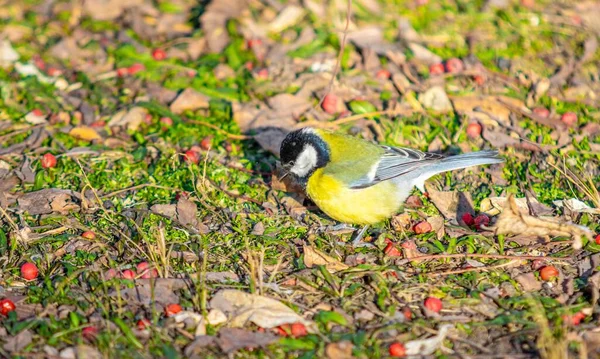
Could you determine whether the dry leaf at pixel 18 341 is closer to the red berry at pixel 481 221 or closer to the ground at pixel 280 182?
the ground at pixel 280 182

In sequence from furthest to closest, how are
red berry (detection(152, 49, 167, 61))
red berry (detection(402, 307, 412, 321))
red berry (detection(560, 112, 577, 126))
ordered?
red berry (detection(152, 49, 167, 61)) < red berry (detection(560, 112, 577, 126)) < red berry (detection(402, 307, 412, 321))

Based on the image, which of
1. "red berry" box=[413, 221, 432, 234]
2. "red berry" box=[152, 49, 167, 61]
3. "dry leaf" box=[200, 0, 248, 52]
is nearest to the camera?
"red berry" box=[413, 221, 432, 234]

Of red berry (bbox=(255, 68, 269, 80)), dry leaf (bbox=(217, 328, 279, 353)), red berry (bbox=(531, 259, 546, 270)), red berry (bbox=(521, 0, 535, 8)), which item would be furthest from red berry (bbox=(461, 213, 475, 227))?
red berry (bbox=(521, 0, 535, 8))

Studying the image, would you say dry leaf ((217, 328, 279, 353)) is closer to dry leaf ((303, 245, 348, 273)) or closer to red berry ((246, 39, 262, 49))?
dry leaf ((303, 245, 348, 273))

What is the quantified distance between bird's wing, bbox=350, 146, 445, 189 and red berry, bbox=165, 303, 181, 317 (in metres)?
1.61

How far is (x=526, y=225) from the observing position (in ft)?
15.6

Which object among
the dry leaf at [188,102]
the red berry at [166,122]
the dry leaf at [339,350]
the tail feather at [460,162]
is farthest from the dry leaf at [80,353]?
the dry leaf at [188,102]

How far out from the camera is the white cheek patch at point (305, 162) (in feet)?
17.3

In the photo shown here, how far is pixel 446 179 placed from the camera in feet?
19.4

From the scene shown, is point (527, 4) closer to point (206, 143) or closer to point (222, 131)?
point (222, 131)

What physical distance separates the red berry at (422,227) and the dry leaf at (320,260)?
29.3 inches

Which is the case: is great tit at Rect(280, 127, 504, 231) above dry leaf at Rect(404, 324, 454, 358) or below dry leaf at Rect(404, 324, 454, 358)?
above

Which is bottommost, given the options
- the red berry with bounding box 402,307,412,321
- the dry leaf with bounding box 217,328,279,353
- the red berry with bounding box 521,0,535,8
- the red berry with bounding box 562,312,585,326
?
the dry leaf with bounding box 217,328,279,353

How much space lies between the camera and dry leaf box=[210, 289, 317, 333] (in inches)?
168
